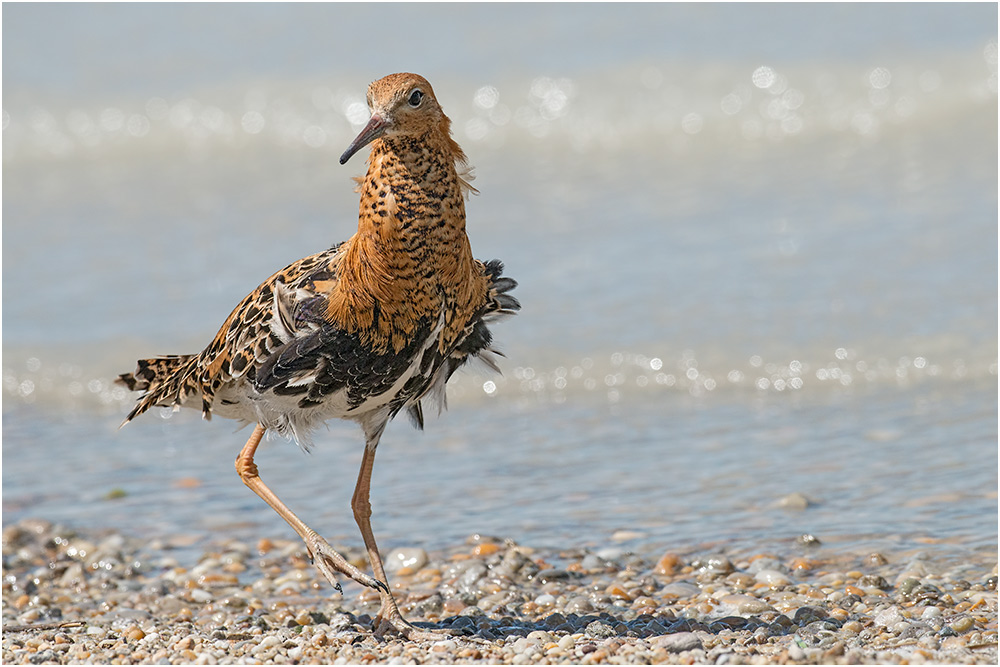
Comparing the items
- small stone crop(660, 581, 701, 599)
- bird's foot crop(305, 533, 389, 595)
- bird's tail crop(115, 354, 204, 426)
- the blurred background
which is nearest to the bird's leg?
bird's foot crop(305, 533, 389, 595)

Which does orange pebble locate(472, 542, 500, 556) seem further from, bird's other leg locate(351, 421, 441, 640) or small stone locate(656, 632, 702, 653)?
small stone locate(656, 632, 702, 653)

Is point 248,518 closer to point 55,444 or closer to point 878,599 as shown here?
point 55,444

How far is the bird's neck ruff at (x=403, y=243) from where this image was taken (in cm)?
466

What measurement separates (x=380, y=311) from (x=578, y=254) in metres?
6.37

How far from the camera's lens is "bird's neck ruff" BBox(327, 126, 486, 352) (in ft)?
15.3

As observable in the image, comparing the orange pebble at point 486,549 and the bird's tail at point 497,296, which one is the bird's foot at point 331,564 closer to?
the orange pebble at point 486,549

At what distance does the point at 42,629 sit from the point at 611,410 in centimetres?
411

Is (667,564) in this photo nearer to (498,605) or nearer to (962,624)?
(498,605)

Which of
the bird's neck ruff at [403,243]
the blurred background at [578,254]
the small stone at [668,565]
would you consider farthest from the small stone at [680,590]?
the bird's neck ruff at [403,243]

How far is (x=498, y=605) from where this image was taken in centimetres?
557

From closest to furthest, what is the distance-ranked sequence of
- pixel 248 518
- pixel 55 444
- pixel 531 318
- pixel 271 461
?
pixel 248 518 < pixel 271 461 < pixel 55 444 < pixel 531 318

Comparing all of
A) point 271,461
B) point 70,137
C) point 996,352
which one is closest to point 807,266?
point 996,352

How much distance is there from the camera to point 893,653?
4.42m

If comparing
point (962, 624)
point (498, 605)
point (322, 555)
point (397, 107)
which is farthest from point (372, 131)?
point (962, 624)
